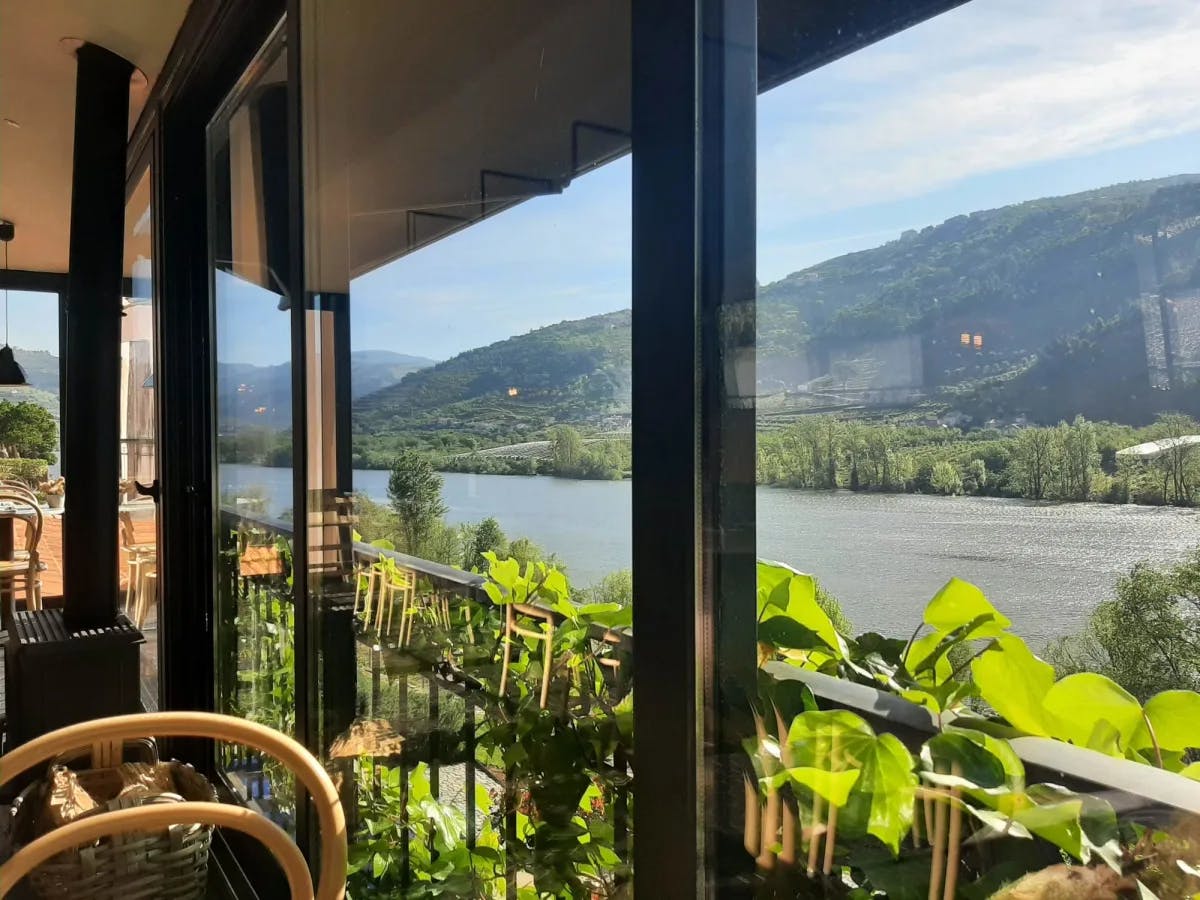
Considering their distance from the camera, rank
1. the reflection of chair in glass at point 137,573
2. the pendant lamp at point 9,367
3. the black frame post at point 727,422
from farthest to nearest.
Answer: the pendant lamp at point 9,367
the reflection of chair in glass at point 137,573
the black frame post at point 727,422

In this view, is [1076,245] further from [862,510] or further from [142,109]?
[142,109]

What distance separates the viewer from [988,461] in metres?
0.55

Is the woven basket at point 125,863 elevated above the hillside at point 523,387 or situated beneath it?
situated beneath

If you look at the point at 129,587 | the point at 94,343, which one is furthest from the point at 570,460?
the point at 129,587

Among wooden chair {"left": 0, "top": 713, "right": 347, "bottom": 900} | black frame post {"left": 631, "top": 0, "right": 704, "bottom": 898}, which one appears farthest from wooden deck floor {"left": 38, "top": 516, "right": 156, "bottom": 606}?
black frame post {"left": 631, "top": 0, "right": 704, "bottom": 898}

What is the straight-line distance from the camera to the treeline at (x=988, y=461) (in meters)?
0.46

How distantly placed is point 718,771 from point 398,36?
1432 millimetres

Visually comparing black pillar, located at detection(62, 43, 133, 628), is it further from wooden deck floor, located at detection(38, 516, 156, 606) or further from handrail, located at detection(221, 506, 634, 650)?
wooden deck floor, located at detection(38, 516, 156, 606)

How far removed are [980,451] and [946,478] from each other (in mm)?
33

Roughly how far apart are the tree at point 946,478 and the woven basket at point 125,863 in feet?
4.01

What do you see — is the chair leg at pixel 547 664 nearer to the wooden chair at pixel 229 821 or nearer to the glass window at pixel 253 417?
the wooden chair at pixel 229 821

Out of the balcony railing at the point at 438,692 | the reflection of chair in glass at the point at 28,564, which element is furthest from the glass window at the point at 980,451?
the reflection of chair in glass at the point at 28,564

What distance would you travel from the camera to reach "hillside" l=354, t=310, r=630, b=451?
940mm

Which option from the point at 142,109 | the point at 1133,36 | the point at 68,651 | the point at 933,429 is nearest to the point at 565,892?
the point at 933,429
